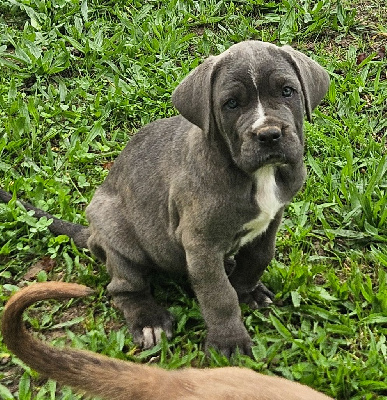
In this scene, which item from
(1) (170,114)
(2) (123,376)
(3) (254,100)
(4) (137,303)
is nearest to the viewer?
(2) (123,376)

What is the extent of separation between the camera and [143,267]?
480 cm

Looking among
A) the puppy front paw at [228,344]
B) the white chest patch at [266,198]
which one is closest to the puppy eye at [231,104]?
the white chest patch at [266,198]

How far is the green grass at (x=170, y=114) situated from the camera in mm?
4504

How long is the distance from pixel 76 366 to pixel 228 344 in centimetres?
160

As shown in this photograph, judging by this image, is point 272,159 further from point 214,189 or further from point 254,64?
point 254,64

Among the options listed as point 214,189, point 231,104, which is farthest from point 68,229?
point 231,104

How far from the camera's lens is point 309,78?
4.03 metres

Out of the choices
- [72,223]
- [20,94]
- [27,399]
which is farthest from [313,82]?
[20,94]

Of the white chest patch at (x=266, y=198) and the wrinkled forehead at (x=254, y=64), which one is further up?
the wrinkled forehead at (x=254, y=64)

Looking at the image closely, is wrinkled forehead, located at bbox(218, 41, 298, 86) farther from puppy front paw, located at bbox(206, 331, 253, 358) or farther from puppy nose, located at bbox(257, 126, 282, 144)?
puppy front paw, located at bbox(206, 331, 253, 358)

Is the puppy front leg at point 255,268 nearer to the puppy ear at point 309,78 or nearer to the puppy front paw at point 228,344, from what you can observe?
the puppy front paw at point 228,344

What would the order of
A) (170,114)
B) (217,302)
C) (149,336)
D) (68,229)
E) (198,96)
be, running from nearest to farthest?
1. (198,96)
2. (217,302)
3. (149,336)
4. (68,229)
5. (170,114)

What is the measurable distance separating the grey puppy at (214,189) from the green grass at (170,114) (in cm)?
23

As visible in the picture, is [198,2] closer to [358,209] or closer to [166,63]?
[166,63]
